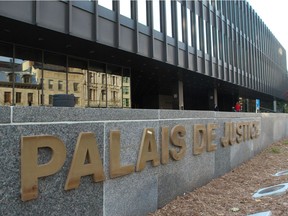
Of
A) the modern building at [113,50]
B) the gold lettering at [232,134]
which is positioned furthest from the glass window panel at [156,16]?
the gold lettering at [232,134]

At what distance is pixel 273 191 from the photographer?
23.4 feet

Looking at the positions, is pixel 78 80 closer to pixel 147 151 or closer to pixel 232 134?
pixel 232 134

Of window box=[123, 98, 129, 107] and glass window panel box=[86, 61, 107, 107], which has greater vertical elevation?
glass window panel box=[86, 61, 107, 107]

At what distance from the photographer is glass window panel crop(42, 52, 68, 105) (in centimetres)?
1802

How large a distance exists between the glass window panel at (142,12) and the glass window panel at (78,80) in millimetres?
3796

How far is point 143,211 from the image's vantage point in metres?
5.53

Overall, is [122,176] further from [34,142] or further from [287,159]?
[287,159]

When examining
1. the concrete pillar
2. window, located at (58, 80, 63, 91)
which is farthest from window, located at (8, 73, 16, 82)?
the concrete pillar

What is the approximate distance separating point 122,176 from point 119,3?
14.7 m

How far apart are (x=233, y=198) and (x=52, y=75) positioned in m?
13.4

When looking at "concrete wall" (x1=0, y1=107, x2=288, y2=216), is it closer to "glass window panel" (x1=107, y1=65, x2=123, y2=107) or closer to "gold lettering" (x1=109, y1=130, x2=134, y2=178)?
"gold lettering" (x1=109, y1=130, x2=134, y2=178)

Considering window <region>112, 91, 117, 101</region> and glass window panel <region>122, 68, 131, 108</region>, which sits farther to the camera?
glass window panel <region>122, 68, 131, 108</region>

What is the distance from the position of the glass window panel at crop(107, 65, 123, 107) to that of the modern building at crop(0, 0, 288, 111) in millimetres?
59

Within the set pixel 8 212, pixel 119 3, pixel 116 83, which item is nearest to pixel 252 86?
pixel 116 83
